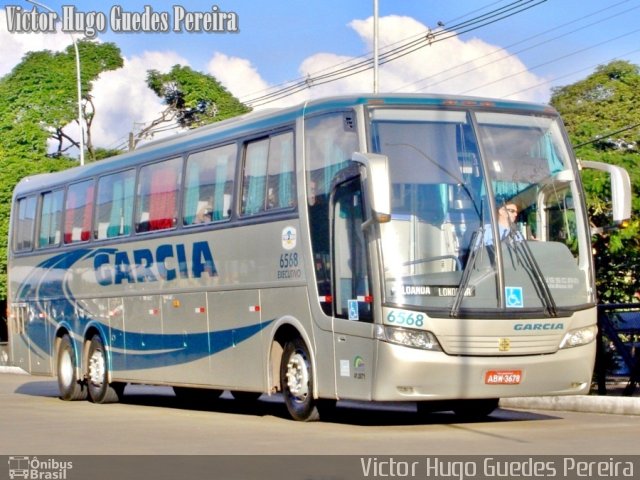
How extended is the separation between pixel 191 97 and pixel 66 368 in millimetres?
44041

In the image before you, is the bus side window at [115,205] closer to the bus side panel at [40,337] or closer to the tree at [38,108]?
the bus side panel at [40,337]

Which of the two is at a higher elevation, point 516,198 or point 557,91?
point 557,91

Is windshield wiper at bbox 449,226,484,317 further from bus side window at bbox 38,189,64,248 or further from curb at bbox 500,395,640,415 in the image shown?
bus side window at bbox 38,189,64,248

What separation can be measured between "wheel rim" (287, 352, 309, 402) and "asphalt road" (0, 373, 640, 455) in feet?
1.13

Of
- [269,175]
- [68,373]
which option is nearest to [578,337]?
[269,175]

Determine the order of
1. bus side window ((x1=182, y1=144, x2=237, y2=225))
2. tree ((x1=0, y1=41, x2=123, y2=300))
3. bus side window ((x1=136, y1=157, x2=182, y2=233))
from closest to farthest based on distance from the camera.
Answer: bus side window ((x1=182, y1=144, x2=237, y2=225)) → bus side window ((x1=136, y1=157, x2=182, y2=233)) → tree ((x1=0, y1=41, x2=123, y2=300))

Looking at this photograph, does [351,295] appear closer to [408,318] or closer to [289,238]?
[408,318]

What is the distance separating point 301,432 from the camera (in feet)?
48.3

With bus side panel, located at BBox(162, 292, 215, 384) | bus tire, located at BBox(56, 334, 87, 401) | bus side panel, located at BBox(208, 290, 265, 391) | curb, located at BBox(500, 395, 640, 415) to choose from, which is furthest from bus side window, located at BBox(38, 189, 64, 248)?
curb, located at BBox(500, 395, 640, 415)

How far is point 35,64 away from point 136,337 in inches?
1804

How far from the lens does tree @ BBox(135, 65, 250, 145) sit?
66.6m

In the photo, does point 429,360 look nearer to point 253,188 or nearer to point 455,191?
point 455,191

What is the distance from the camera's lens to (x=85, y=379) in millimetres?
22875

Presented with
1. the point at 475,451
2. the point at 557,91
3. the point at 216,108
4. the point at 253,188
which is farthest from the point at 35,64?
the point at 475,451
